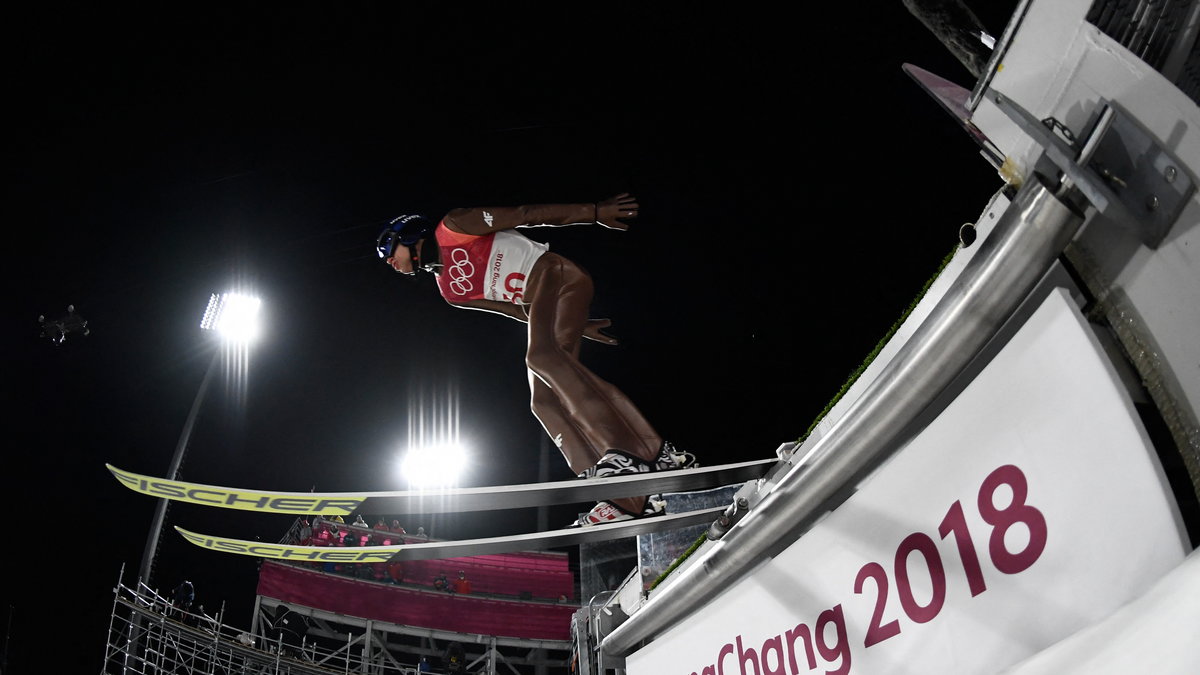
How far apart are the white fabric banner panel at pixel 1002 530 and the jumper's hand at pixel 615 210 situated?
433cm

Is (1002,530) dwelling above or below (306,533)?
below

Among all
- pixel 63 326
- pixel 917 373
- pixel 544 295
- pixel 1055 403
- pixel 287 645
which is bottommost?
pixel 1055 403

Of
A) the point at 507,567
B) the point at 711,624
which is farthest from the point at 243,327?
the point at 507,567

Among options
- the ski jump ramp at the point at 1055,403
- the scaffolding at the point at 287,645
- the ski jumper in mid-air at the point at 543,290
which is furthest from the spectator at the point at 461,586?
the ski jump ramp at the point at 1055,403

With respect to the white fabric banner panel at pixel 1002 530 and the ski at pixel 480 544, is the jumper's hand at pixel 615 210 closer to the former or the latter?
the ski at pixel 480 544

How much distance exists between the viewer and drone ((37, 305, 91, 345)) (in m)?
13.2

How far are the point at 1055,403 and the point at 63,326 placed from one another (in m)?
16.0

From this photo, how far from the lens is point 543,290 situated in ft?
22.7

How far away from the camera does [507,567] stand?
90.0 feet

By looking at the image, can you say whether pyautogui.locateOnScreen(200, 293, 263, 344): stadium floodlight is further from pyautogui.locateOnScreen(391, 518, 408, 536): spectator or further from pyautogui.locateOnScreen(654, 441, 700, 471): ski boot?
pyautogui.locateOnScreen(391, 518, 408, 536): spectator

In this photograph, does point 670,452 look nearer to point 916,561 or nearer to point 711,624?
point 711,624

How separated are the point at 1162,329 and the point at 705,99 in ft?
24.1

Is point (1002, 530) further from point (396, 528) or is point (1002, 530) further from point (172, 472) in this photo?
point (396, 528)

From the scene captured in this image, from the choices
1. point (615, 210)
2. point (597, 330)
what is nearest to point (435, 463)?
point (597, 330)
